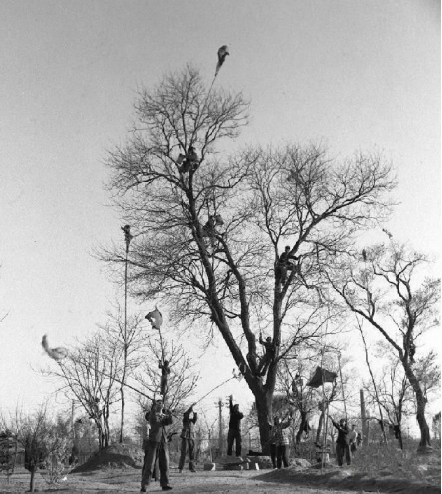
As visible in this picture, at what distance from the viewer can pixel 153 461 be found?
39.8 feet

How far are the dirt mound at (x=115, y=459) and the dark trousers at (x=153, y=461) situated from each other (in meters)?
8.39

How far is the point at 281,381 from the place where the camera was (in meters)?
41.0

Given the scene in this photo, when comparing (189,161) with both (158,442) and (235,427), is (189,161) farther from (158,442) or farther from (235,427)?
(158,442)

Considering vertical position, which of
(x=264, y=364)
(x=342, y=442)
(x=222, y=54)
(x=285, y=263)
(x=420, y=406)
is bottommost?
(x=342, y=442)

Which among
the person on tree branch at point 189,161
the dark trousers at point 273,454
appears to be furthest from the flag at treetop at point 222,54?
the dark trousers at point 273,454

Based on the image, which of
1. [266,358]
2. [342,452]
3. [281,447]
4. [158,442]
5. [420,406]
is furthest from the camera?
[420,406]

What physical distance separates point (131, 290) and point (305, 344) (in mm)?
6254

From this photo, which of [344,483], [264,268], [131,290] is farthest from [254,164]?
[344,483]

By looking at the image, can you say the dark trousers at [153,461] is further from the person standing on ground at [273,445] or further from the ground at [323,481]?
the person standing on ground at [273,445]

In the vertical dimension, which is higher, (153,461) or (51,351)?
(51,351)

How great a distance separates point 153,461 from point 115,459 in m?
9.01

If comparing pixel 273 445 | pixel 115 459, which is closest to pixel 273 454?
pixel 273 445

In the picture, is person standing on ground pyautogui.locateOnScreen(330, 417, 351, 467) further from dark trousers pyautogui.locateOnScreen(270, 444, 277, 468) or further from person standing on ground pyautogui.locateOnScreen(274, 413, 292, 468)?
person standing on ground pyautogui.locateOnScreen(274, 413, 292, 468)

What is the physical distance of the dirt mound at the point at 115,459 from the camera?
20016mm
